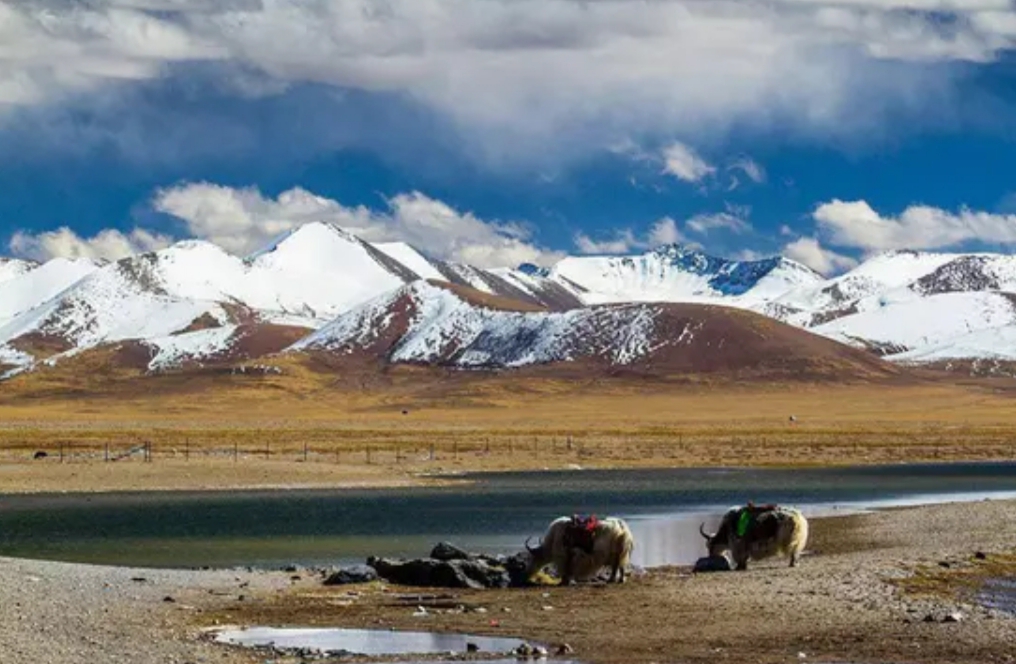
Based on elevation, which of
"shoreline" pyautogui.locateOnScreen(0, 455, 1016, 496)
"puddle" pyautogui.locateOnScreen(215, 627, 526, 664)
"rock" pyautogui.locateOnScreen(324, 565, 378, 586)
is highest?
"shoreline" pyautogui.locateOnScreen(0, 455, 1016, 496)

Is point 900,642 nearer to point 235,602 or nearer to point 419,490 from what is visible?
point 235,602

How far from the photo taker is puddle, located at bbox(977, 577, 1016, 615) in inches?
1196

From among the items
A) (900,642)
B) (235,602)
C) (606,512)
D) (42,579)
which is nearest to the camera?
(900,642)

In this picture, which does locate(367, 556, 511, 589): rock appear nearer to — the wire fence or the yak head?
the yak head

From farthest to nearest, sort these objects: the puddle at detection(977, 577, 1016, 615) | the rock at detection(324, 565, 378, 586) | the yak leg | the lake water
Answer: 1. the lake water
2. the rock at detection(324, 565, 378, 586)
3. the yak leg
4. the puddle at detection(977, 577, 1016, 615)

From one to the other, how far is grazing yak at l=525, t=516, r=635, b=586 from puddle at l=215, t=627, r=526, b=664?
741 centimetres

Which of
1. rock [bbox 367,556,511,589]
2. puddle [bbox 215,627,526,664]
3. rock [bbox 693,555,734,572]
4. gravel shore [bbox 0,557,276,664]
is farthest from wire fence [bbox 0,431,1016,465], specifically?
puddle [bbox 215,627,526,664]

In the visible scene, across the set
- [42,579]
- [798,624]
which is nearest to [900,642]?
[798,624]

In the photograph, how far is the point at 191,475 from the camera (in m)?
85.7

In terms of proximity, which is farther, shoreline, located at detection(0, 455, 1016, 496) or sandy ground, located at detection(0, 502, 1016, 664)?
shoreline, located at detection(0, 455, 1016, 496)

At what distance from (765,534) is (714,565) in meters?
1.37

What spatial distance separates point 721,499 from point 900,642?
45744mm

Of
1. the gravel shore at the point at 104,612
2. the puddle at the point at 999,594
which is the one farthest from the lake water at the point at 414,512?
the puddle at the point at 999,594

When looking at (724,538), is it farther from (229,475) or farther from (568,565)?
(229,475)
